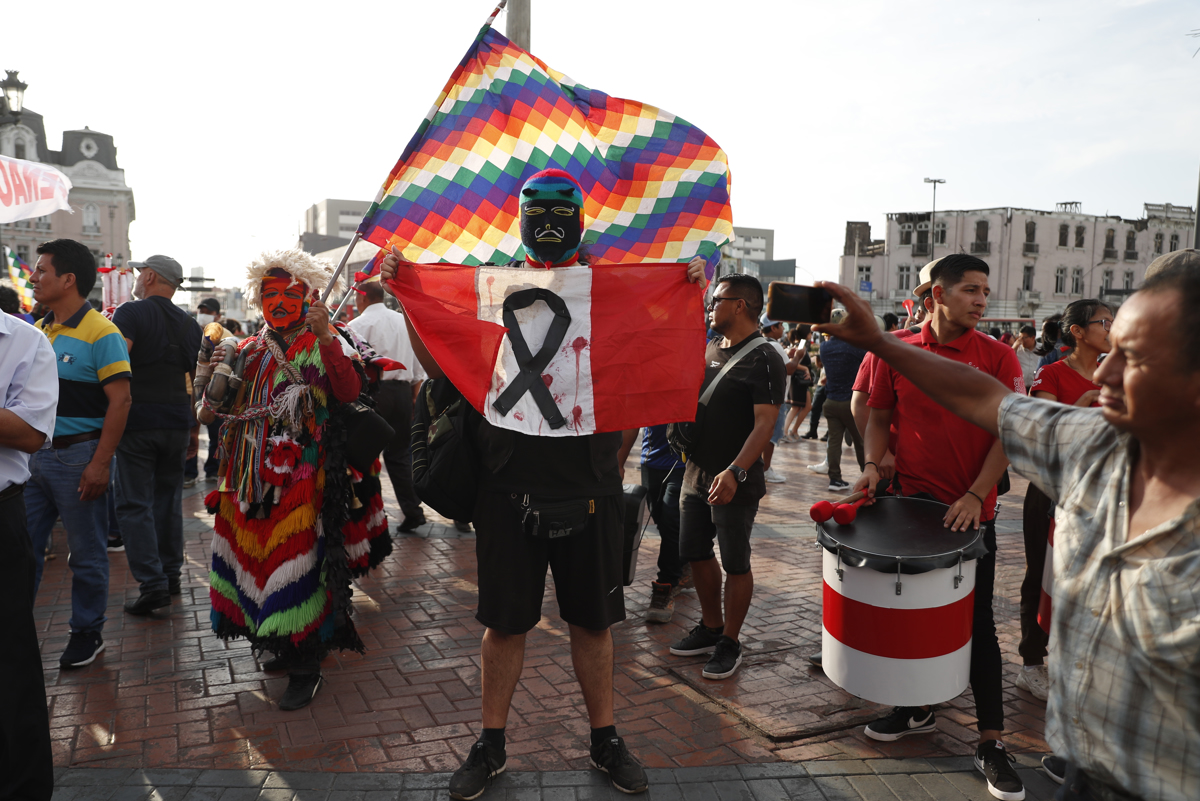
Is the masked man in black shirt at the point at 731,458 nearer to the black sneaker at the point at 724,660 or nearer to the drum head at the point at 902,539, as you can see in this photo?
the black sneaker at the point at 724,660

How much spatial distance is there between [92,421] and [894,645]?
4189 millimetres

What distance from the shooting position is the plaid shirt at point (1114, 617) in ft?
4.79

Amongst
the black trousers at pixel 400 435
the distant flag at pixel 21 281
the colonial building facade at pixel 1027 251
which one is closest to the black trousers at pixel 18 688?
the black trousers at pixel 400 435

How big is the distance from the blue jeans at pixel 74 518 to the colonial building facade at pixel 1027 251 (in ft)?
209

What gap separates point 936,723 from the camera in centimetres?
378

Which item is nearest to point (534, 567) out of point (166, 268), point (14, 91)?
point (166, 268)

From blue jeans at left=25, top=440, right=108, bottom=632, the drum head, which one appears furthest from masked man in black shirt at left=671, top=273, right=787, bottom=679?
blue jeans at left=25, top=440, right=108, bottom=632

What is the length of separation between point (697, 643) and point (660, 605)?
688 mm

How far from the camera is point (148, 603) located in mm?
5184

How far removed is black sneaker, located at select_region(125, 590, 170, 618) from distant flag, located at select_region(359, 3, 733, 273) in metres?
3.01

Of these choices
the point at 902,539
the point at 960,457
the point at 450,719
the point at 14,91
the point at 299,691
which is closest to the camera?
the point at 902,539

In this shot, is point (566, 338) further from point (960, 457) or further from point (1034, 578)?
point (1034, 578)

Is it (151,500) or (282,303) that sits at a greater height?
(282,303)

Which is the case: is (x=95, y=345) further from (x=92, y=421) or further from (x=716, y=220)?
(x=716, y=220)
